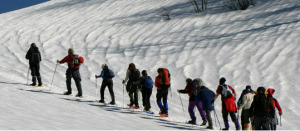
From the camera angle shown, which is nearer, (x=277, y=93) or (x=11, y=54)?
(x=277, y=93)

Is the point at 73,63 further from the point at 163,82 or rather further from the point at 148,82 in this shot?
the point at 163,82

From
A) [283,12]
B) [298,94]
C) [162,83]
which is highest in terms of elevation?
[283,12]

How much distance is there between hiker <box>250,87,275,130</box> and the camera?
723cm

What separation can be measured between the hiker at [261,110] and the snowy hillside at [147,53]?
1.79 m

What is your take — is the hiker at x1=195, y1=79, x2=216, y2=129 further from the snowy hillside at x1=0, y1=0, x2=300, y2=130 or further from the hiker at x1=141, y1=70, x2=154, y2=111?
the hiker at x1=141, y1=70, x2=154, y2=111

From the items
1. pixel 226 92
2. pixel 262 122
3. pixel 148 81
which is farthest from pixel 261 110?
pixel 148 81

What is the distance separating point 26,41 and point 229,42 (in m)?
9.28

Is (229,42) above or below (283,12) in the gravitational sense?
below

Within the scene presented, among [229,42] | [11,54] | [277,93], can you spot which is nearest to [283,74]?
[277,93]

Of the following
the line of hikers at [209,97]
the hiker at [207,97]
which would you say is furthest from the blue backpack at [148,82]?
the hiker at [207,97]

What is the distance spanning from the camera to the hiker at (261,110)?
23.7 feet

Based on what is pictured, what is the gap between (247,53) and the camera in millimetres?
13875

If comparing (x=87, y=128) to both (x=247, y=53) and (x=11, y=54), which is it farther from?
(x=11, y=54)

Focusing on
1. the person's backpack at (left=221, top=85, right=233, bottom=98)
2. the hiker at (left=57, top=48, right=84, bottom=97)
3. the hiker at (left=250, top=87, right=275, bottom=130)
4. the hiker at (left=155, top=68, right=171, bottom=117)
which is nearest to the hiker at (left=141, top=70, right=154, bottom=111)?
the hiker at (left=155, top=68, right=171, bottom=117)
